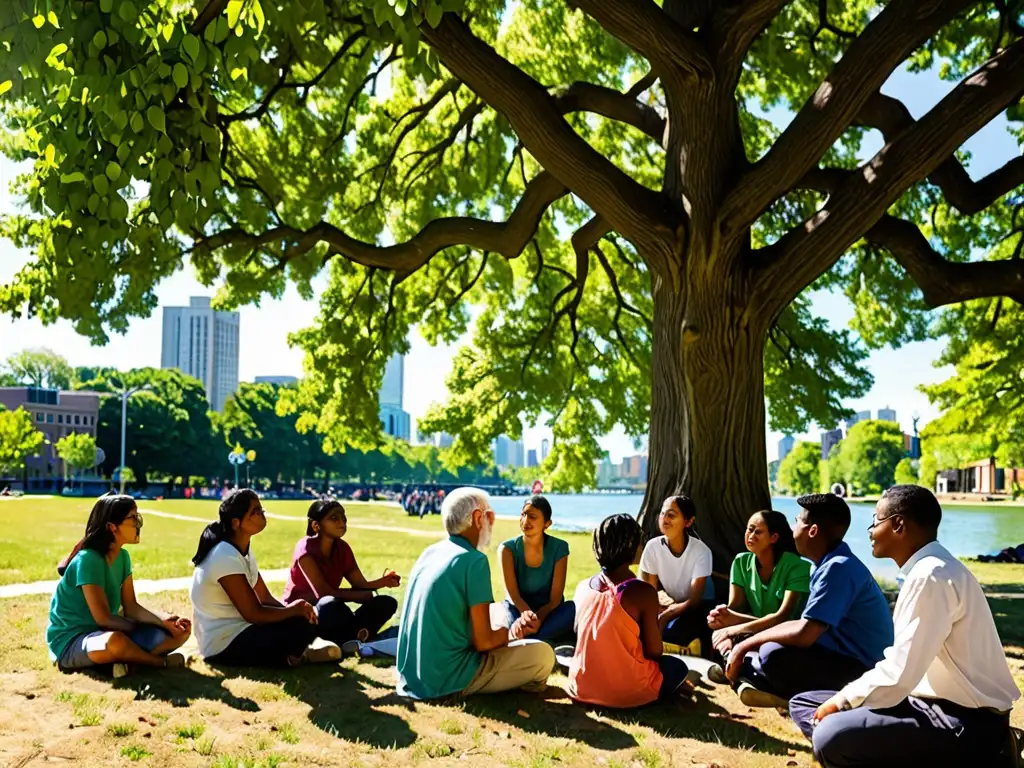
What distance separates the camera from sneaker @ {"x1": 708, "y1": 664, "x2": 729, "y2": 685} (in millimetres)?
6320

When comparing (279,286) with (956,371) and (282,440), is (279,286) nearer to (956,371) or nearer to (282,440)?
(956,371)

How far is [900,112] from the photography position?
11.0 metres

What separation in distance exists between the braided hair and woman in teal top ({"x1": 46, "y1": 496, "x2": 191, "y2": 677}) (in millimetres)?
3135

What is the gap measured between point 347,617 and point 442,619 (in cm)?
232

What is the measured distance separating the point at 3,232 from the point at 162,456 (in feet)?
187

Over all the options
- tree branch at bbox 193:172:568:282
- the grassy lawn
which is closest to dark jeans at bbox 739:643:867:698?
the grassy lawn

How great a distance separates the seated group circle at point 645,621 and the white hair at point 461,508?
1cm

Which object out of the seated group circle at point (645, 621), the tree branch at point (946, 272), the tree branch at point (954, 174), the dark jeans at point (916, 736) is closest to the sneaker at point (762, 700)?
the seated group circle at point (645, 621)

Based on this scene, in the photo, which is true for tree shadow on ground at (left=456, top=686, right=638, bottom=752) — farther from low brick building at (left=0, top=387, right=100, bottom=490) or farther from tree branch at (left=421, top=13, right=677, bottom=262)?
low brick building at (left=0, top=387, right=100, bottom=490)

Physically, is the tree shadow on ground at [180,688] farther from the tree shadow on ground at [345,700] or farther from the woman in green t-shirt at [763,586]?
the woman in green t-shirt at [763,586]

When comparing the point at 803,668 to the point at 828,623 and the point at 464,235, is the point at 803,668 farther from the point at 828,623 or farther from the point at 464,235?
the point at 464,235

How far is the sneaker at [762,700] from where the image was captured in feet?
18.5

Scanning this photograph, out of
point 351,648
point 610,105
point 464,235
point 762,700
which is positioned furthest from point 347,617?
point 610,105

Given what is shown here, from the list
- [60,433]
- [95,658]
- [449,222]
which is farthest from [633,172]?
[60,433]
